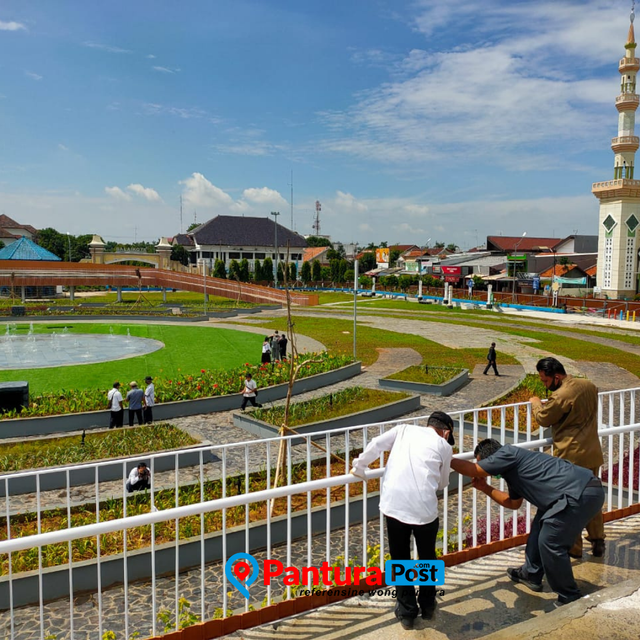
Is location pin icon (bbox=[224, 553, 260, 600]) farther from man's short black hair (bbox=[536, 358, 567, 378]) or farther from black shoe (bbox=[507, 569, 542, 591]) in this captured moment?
man's short black hair (bbox=[536, 358, 567, 378])

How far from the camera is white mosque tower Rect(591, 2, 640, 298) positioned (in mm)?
53281

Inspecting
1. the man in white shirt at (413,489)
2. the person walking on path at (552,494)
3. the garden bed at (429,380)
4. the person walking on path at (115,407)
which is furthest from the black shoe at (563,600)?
the garden bed at (429,380)

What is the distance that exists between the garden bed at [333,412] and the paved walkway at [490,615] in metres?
8.31

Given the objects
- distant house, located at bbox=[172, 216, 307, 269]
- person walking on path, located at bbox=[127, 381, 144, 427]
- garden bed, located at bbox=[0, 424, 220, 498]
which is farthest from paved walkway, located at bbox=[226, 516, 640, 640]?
distant house, located at bbox=[172, 216, 307, 269]

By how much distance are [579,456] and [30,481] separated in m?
9.32

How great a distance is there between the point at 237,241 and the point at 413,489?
110549mm

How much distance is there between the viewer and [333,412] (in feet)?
49.2

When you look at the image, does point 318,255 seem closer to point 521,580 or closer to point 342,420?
point 342,420

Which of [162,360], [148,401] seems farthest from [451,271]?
[148,401]

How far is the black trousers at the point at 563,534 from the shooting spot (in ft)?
14.9

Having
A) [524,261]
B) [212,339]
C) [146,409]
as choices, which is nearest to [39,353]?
[212,339]

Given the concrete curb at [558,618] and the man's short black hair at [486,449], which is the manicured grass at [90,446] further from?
the concrete curb at [558,618]

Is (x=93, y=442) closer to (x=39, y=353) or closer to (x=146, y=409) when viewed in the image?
(x=146, y=409)

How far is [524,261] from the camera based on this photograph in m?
63.3
